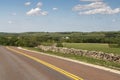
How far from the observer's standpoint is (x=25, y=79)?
1373cm

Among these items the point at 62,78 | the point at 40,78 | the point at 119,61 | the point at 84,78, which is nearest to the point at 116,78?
the point at 84,78

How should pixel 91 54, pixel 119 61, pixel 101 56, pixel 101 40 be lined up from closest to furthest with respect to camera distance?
pixel 119 61, pixel 101 56, pixel 91 54, pixel 101 40

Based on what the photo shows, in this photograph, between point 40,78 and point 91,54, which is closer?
point 40,78

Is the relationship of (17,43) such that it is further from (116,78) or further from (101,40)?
(116,78)

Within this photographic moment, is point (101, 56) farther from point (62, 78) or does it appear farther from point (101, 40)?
point (101, 40)

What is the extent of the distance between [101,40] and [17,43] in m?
30.3

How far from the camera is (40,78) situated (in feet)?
45.7

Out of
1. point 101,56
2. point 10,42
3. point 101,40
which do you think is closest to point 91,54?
point 101,56

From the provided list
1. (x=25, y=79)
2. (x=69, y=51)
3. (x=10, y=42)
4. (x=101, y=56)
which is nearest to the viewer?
(x=25, y=79)

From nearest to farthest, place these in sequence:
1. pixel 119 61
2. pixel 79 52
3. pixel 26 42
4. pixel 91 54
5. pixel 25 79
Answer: pixel 25 79 → pixel 119 61 → pixel 91 54 → pixel 79 52 → pixel 26 42

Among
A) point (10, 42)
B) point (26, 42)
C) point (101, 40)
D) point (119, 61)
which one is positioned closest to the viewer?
point (119, 61)

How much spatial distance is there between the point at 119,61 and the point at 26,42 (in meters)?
78.9

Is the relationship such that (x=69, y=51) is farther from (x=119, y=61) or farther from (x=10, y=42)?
(x=10, y=42)

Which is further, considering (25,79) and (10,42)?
(10,42)
